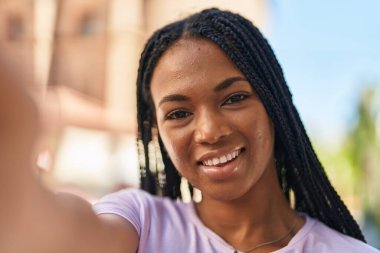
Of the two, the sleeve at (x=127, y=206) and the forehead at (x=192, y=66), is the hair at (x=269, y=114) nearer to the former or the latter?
the forehead at (x=192, y=66)

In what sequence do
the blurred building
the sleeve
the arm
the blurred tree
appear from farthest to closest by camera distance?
1. the blurred tree
2. the blurred building
3. the sleeve
4. the arm

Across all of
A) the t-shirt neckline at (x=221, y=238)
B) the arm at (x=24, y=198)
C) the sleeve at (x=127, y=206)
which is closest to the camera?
the arm at (x=24, y=198)

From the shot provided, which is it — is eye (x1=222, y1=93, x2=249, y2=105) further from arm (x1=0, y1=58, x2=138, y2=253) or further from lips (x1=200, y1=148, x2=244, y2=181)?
arm (x1=0, y1=58, x2=138, y2=253)

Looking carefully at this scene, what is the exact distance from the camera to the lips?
1427 millimetres

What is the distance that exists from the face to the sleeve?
16cm

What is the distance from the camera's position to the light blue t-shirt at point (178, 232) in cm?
139

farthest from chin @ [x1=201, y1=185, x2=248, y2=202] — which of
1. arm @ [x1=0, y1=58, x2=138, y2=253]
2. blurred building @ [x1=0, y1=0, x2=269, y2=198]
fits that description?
A: blurred building @ [x1=0, y1=0, x2=269, y2=198]

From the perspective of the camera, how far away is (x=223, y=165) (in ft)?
4.69

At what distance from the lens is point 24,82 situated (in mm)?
706

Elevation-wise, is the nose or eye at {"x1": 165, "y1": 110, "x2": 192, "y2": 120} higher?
eye at {"x1": 165, "y1": 110, "x2": 192, "y2": 120}

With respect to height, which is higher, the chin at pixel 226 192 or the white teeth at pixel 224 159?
the white teeth at pixel 224 159

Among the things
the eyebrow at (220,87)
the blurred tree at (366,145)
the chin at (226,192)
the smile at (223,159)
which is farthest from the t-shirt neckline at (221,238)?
the blurred tree at (366,145)

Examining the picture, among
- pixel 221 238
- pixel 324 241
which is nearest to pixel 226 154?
pixel 221 238

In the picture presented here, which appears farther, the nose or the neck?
the neck
